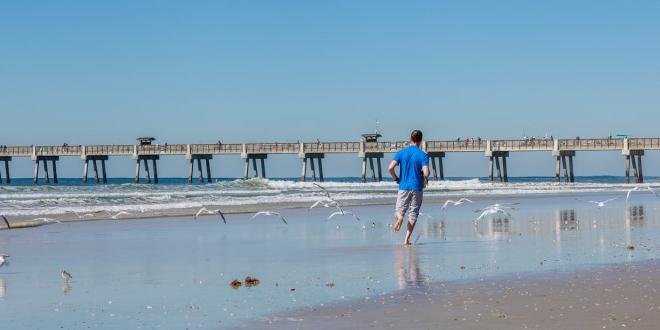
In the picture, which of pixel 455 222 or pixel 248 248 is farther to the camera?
pixel 455 222

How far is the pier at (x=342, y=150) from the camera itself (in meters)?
75.1

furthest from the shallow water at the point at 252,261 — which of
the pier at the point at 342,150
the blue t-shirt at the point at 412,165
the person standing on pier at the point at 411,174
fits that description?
the pier at the point at 342,150

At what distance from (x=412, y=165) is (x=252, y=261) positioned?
10.4 ft

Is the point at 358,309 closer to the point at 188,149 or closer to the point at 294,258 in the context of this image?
the point at 294,258

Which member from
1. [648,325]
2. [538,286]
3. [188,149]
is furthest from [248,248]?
[188,149]

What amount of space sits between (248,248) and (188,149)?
78313 mm

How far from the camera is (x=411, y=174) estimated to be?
14820 mm

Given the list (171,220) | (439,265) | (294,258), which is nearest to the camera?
(439,265)

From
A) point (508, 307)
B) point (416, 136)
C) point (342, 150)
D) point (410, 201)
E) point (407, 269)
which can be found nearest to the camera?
point (508, 307)

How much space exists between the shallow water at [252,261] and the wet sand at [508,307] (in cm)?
47

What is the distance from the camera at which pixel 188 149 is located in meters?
92.4

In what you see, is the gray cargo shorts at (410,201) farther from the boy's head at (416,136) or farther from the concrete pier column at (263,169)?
the concrete pier column at (263,169)

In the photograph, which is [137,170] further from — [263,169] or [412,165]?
[412,165]

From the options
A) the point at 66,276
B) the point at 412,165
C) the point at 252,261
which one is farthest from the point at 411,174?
the point at 66,276
